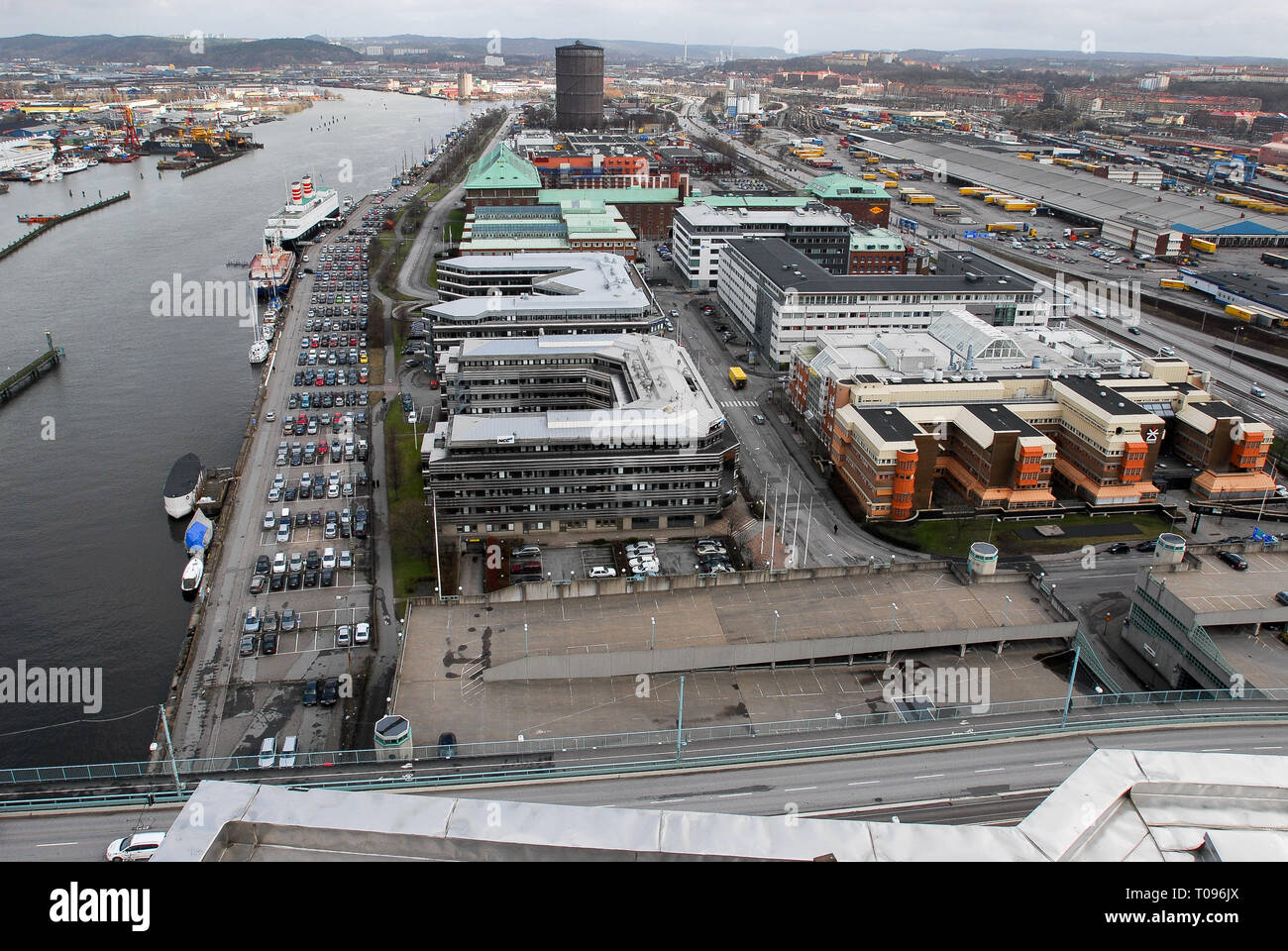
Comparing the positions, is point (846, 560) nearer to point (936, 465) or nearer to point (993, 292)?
point (936, 465)

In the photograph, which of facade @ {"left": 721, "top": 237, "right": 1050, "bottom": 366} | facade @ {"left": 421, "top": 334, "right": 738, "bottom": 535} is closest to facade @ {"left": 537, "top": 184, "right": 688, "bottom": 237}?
facade @ {"left": 721, "top": 237, "right": 1050, "bottom": 366}

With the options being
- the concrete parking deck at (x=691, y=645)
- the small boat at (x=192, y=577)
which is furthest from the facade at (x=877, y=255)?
the small boat at (x=192, y=577)

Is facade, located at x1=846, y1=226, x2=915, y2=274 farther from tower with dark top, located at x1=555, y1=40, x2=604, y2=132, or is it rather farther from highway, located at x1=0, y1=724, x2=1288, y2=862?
tower with dark top, located at x1=555, y1=40, x2=604, y2=132

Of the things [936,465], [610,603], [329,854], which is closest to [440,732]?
[610,603]

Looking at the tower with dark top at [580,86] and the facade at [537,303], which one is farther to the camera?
the tower with dark top at [580,86]

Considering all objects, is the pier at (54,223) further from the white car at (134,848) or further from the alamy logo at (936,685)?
the alamy logo at (936,685)

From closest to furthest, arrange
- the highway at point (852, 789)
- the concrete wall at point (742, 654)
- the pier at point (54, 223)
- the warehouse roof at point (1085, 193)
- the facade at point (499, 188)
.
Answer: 1. the highway at point (852, 789)
2. the concrete wall at point (742, 654)
3. the pier at point (54, 223)
4. the warehouse roof at point (1085, 193)
5. the facade at point (499, 188)
